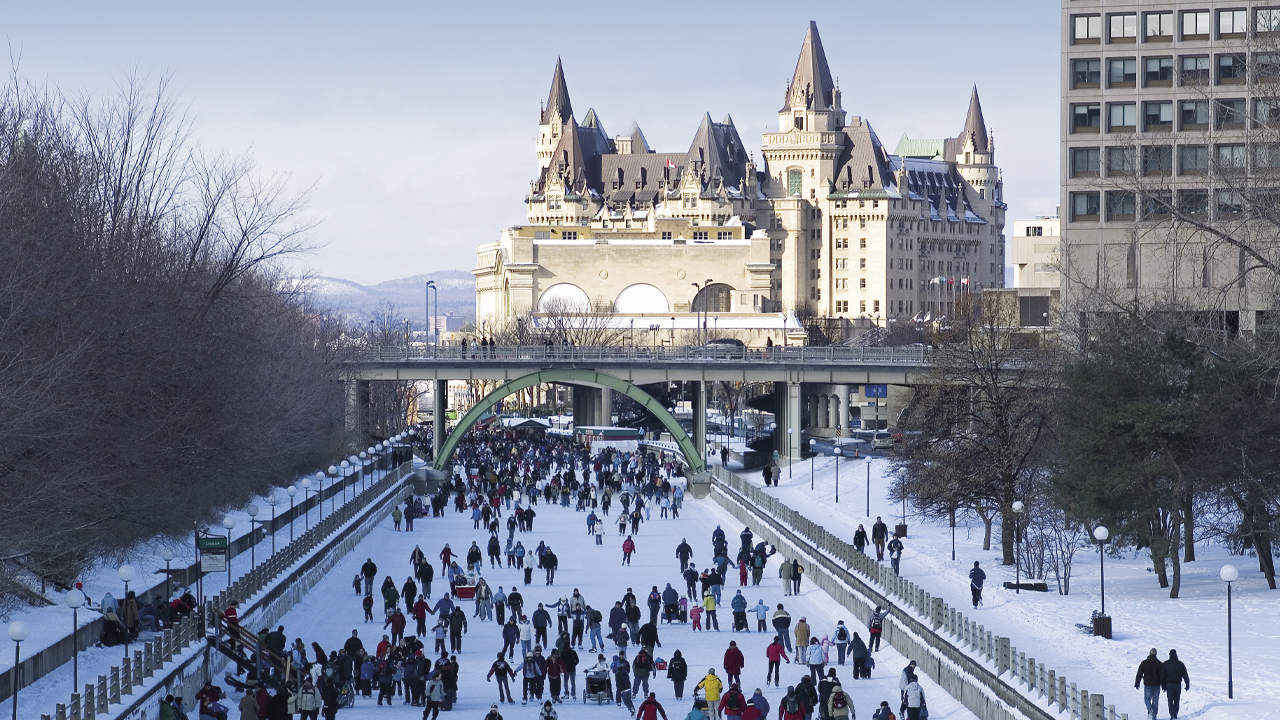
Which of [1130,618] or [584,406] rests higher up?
[584,406]

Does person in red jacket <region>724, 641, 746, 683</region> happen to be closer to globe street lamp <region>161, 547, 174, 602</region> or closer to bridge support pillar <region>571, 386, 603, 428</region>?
globe street lamp <region>161, 547, 174, 602</region>

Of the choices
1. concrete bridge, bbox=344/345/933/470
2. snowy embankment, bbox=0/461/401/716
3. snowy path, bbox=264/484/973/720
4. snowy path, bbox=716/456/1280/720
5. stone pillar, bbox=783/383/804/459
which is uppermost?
concrete bridge, bbox=344/345/933/470

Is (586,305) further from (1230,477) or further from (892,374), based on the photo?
(1230,477)

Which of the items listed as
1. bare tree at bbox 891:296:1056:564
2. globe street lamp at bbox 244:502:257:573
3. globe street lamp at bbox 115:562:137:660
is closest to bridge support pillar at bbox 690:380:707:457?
bare tree at bbox 891:296:1056:564

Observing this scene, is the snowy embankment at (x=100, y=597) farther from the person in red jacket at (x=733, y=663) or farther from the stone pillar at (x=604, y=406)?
the stone pillar at (x=604, y=406)

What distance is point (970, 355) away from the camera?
163 ft

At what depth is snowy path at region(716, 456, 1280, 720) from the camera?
27.2m

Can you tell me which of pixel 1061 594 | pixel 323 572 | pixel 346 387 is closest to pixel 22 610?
pixel 323 572

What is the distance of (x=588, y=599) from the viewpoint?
45094 millimetres

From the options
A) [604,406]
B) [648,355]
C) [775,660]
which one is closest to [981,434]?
[775,660]

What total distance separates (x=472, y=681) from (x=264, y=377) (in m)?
28.1

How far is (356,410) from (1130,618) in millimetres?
61191

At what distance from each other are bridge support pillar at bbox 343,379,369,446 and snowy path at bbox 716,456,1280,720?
40.1m

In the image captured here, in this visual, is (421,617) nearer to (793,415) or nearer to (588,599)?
(588,599)
